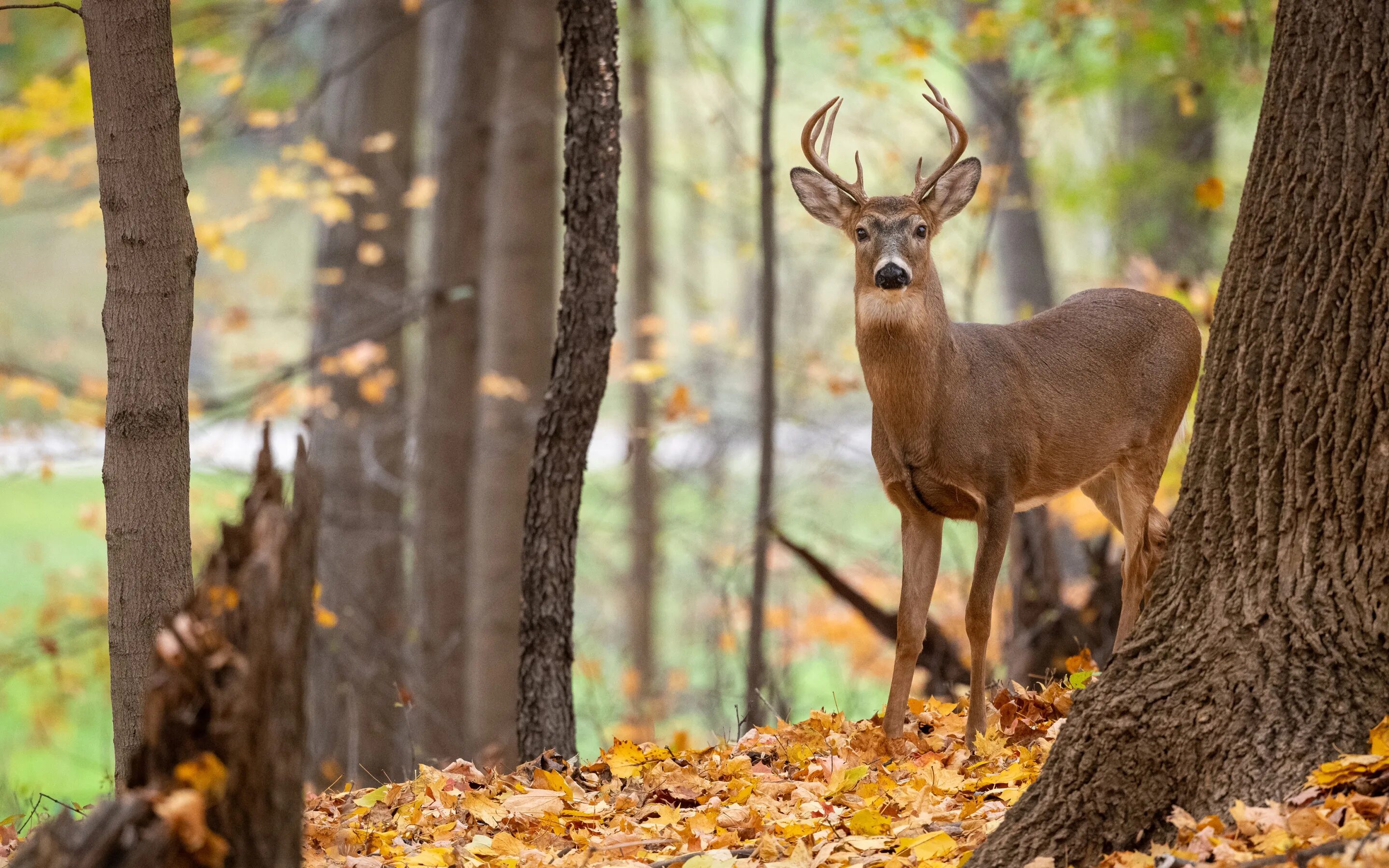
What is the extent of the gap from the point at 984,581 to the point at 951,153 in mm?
1685

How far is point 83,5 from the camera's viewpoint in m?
4.30

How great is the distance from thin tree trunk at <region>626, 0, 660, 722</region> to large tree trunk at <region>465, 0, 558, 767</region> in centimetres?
286

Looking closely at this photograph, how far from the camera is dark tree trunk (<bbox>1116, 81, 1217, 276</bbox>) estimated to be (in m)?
13.1

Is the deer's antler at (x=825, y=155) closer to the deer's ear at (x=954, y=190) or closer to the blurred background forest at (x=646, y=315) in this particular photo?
the deer's ear at (x=954, y=190)

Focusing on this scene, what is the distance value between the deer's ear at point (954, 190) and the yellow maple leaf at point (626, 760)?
2.50 meters

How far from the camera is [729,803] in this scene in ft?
14.8

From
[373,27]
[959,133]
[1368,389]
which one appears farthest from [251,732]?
[373,27]

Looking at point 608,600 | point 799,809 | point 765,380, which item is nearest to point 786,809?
point 799,809

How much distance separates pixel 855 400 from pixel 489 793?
1826cm

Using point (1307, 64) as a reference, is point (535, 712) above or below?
below

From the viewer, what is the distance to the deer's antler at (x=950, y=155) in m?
5.38

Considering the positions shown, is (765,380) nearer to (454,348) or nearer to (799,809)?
(454,348)

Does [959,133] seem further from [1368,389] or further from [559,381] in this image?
[1368,389]

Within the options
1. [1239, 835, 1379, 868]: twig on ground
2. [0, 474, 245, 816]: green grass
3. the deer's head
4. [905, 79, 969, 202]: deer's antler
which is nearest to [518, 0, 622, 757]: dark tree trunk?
the deer's head
